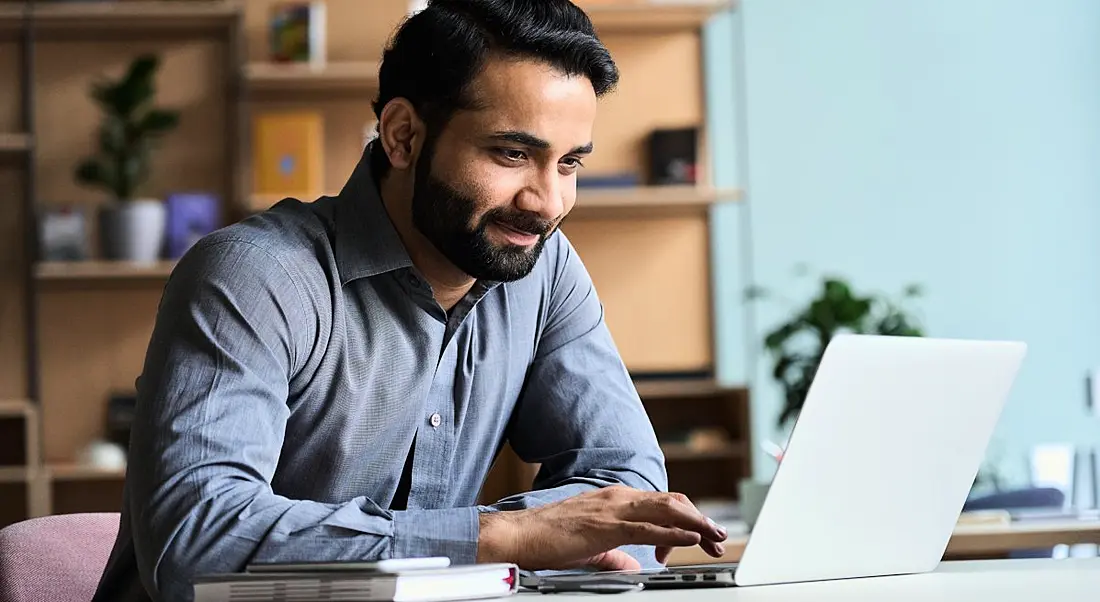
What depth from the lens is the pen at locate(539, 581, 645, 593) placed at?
44.3 inches

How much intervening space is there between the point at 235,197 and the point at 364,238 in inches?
115

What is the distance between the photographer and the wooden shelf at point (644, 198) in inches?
167

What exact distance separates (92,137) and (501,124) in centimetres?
321

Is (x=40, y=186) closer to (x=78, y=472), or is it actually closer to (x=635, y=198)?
(x=78, y=472)

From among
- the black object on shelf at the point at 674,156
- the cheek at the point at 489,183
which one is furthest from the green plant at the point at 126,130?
the cheek at the point at 489,183

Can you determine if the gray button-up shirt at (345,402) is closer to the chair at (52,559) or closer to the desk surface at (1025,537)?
the chair at (52,559)

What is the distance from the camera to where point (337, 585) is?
1002 millimetres

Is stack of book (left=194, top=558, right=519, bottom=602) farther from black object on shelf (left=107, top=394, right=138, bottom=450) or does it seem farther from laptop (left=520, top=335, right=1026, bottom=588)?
black object on shelf (left=107, top=394, right=138, bottom=450)

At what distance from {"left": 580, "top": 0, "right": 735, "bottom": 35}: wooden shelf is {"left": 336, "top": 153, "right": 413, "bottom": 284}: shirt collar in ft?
9.14

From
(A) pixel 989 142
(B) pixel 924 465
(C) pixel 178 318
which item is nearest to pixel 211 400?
(C) pixel 178 318

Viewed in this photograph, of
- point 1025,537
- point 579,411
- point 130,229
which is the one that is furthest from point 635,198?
point 579,411

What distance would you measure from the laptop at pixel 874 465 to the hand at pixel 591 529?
3cm

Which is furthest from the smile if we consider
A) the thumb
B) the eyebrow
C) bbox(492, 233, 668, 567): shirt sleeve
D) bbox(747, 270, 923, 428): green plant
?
bbox(747, 270, 923, 428): green plant

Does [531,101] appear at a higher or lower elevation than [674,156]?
lower
